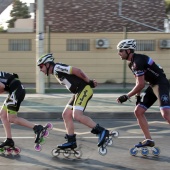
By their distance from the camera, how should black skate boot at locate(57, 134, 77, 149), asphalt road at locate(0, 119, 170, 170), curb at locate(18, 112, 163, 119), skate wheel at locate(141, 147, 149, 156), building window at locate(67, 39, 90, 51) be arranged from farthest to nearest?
building window at locate(67, 39, 90, 51) < curb at locate(18, 112, 163, 119) < skate wheel at locate(141, 147, 149, 156) < black skate boot at locate(57, 134, 77, 149) < asphalt road at locate(0, 119, 170, 170)

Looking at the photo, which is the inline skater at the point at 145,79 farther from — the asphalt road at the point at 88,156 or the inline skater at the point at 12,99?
the inline skater at the point at 12,99

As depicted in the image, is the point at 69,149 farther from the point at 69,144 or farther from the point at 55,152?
the point at 55,152

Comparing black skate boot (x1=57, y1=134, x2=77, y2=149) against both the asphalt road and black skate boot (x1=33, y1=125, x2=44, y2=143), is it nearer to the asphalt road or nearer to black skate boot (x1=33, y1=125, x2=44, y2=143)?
the asphalt road

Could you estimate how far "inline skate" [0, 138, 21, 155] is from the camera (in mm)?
7719

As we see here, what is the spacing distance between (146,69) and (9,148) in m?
2.58

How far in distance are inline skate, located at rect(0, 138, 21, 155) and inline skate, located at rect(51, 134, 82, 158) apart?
2.13 feet

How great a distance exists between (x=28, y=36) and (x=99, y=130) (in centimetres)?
1361

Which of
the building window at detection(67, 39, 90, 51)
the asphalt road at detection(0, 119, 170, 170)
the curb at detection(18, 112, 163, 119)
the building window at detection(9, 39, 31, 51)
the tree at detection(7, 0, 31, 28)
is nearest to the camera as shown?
the asphalt road at detection(0, 119, 170, 170)

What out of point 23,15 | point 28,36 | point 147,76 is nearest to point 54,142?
point 147,76

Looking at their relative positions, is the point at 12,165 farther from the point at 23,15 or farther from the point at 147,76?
the point at 23,15

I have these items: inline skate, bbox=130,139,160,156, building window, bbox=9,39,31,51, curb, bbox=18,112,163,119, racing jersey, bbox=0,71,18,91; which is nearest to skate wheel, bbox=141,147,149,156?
inline skate, bbox=130,139,160,156

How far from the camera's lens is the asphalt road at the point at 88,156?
277 inches

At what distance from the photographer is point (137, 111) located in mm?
7723

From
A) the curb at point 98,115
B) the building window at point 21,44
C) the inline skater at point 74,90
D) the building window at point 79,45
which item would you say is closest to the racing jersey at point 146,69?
the inline skater at point 74,90
